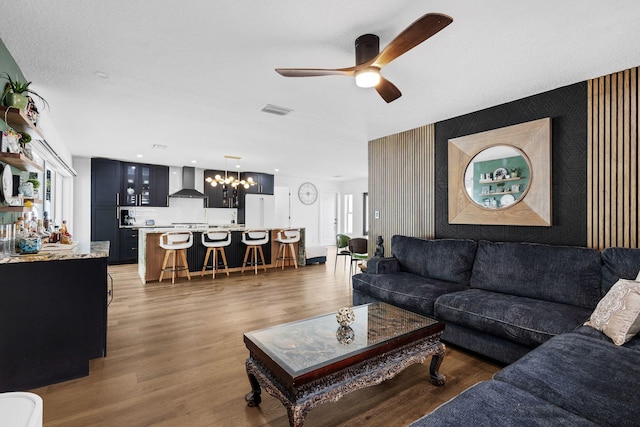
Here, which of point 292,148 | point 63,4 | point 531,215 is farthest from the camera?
point 292,148

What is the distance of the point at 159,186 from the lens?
→ 7.86m

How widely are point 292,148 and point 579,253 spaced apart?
15.1 feet

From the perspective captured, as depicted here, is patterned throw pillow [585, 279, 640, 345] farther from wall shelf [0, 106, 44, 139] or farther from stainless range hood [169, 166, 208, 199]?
stainless range hood [169, 166, 208, 199]

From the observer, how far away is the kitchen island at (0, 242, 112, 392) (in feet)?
6.89

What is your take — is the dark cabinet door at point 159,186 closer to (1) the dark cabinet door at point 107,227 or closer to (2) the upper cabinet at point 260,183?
(1) the dark cabinet door at point 107,227

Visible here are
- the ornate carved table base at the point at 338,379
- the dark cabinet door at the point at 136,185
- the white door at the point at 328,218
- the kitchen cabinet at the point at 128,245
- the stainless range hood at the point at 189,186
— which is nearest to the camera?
the ornate carved table base at the point at 338,379

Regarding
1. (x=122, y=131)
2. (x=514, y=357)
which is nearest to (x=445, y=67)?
(x=514, y=357)

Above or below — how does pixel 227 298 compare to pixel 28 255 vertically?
below

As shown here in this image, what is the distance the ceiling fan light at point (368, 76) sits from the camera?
2.20 m

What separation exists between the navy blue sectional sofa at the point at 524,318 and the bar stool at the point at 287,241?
9.61 feet

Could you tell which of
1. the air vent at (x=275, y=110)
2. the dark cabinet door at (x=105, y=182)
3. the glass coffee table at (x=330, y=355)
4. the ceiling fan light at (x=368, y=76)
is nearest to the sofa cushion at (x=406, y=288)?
the glass coffee table at (x=330, y=355)

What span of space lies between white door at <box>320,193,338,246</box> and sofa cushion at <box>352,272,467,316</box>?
7570 millimetres

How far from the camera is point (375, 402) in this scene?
199 cm

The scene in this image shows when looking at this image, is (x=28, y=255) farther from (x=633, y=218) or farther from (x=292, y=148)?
(x=633, y=218)
